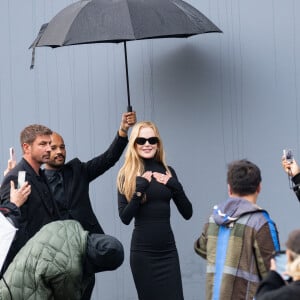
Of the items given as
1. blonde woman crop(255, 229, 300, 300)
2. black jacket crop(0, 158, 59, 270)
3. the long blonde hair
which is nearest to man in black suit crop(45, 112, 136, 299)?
the long blonde hair

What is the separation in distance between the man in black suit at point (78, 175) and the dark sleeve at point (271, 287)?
279 centimetres

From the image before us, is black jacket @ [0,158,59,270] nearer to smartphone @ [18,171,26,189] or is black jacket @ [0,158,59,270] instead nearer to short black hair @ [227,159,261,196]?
smartphone @ [18,171,26,189]

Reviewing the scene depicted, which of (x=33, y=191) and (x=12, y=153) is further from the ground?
(x=12, y=153)

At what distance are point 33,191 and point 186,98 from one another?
165 cm

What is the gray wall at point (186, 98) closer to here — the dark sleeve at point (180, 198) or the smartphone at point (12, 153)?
the smartphone at point (12, 153)

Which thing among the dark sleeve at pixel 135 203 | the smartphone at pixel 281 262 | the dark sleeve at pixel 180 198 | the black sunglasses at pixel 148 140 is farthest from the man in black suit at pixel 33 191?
the smartphone at pixel 281 262

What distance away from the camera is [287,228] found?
8305mm

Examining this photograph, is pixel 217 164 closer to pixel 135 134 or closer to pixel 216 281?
pixel 135 134

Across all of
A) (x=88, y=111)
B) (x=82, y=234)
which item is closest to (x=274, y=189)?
(x=88, y=111)

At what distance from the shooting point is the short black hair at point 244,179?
6117mm

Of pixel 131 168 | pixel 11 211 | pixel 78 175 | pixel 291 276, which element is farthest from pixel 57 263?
pixel 291 276

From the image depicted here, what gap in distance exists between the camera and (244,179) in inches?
241

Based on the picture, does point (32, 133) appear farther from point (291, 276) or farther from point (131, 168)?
point (291, 276)

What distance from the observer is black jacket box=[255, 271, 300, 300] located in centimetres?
501
